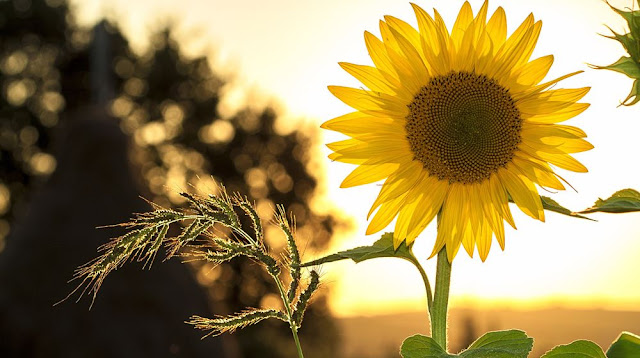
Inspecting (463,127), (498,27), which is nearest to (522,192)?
(463,127)

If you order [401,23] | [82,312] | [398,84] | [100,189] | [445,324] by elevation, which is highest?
[401,23]

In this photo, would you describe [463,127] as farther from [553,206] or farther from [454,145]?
[553,206]

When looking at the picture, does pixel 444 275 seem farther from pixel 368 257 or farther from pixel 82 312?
pixel 82 312

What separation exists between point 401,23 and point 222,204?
650 mm

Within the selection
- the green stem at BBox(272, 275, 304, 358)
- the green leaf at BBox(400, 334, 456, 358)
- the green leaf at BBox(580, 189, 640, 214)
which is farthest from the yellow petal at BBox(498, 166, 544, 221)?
the green stem at BBox(272, 275, 304, 358)

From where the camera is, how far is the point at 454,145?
84.7 inches

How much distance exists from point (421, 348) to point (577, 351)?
14.5 inches

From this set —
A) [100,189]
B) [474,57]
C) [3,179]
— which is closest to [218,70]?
[3,179]

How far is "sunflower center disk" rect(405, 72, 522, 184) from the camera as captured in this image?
6.82ft

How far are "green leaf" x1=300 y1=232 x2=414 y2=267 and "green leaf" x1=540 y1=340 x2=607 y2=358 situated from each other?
35 centimetres

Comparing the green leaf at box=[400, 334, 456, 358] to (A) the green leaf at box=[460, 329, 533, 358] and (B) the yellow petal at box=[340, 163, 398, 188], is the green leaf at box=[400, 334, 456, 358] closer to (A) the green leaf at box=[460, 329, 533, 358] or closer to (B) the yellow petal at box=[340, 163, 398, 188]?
(A) the green leaf at box=[460, 329, 533, 358]

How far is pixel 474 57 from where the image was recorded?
79.7 inches

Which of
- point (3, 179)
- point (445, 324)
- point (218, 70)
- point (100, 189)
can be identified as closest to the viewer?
point (445, 324)

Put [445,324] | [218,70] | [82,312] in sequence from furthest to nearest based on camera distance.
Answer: [218,70] < [82,312] < [445,324]
